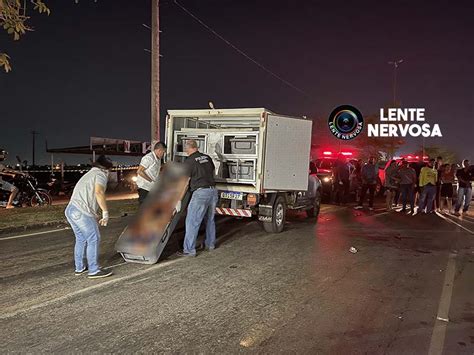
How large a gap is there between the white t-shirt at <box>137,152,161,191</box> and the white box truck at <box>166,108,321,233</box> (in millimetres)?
1499

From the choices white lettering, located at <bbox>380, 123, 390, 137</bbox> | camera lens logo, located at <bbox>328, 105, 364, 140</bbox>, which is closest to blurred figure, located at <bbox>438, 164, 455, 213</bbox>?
camera lens logo, located at <bbox>328, 105, 364, 140</bbox>

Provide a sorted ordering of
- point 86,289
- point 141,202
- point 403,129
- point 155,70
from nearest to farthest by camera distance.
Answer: point 86,289
point 141,202
point 155,70
point 403,129

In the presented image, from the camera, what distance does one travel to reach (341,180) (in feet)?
53.9

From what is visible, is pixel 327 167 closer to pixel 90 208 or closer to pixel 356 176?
pixel 356 176

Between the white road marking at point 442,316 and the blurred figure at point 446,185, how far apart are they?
8539 mm

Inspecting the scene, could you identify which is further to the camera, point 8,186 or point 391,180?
point 391,180

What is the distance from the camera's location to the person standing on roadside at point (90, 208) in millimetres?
5566

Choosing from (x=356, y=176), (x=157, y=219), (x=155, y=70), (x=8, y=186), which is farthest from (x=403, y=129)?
(x=157, y=219)

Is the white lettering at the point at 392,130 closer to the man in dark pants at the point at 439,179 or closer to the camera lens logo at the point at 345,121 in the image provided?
the camera lens logo at the point at 345,121

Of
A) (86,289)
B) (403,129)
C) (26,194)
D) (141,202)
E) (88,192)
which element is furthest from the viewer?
(403,129)

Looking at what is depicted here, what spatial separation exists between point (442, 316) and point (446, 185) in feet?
37.2

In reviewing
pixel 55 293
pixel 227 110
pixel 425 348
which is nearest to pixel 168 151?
pixel 227 110

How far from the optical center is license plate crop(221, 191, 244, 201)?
29.2 ft

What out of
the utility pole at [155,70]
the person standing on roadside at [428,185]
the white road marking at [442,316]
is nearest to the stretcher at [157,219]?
the white road marking at [442,316]
